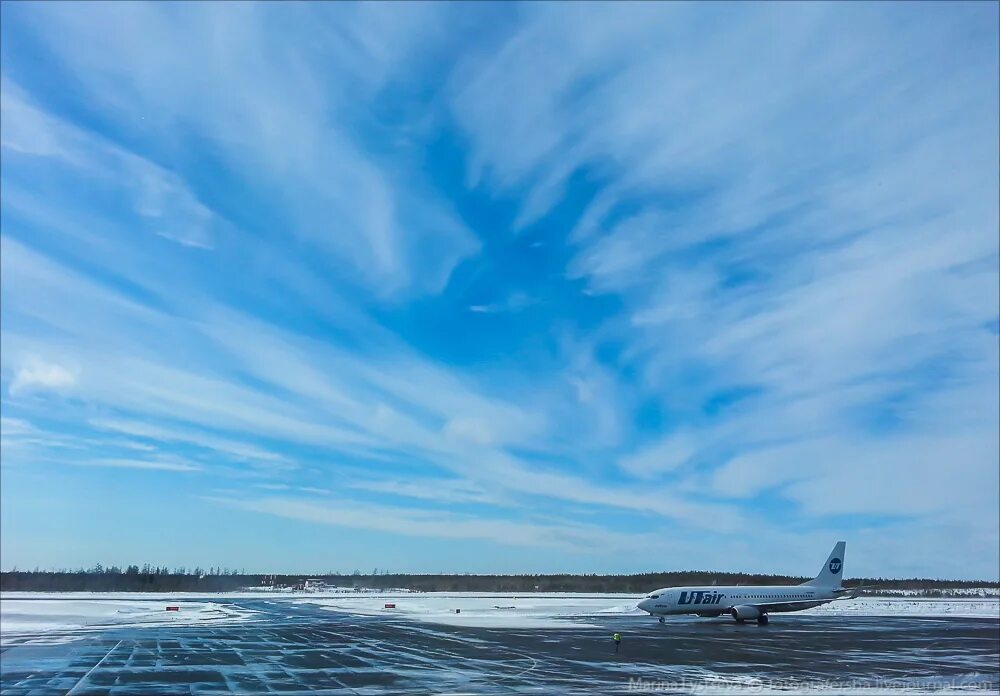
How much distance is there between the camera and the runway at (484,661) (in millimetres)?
28578

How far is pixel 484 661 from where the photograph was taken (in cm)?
3675

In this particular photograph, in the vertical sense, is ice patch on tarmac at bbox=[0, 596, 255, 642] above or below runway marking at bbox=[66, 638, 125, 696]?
above

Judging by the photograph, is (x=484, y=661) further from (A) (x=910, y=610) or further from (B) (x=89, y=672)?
(A) (x=910, y=610)

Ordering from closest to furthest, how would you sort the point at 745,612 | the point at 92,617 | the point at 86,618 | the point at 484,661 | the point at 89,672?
the point at 89,672 < the point at 484,661 < the point at 86,618 < the point at 745,612 < the point at 92,617

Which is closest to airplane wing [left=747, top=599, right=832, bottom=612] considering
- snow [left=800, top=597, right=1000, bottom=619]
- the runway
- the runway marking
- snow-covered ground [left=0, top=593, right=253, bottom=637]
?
the runway

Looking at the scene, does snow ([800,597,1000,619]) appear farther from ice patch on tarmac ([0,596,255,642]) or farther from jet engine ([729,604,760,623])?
ice patch on tarmac ([0,596,255,642])

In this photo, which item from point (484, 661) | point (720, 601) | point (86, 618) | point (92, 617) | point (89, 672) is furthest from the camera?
point (720, 601)

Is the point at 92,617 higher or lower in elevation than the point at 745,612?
lower

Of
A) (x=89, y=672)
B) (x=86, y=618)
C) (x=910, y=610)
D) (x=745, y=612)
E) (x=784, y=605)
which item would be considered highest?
(x=784, y=605)

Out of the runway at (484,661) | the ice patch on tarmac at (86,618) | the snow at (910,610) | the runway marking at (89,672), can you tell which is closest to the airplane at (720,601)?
the runway at (484,661)

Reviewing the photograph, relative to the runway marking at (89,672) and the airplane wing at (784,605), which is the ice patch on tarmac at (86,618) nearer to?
the runway marking at (89,672)

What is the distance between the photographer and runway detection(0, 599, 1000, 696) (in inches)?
1125

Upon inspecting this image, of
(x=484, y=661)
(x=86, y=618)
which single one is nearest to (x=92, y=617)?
(x=86, y=618)

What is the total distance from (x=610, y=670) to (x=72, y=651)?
31.3 m
